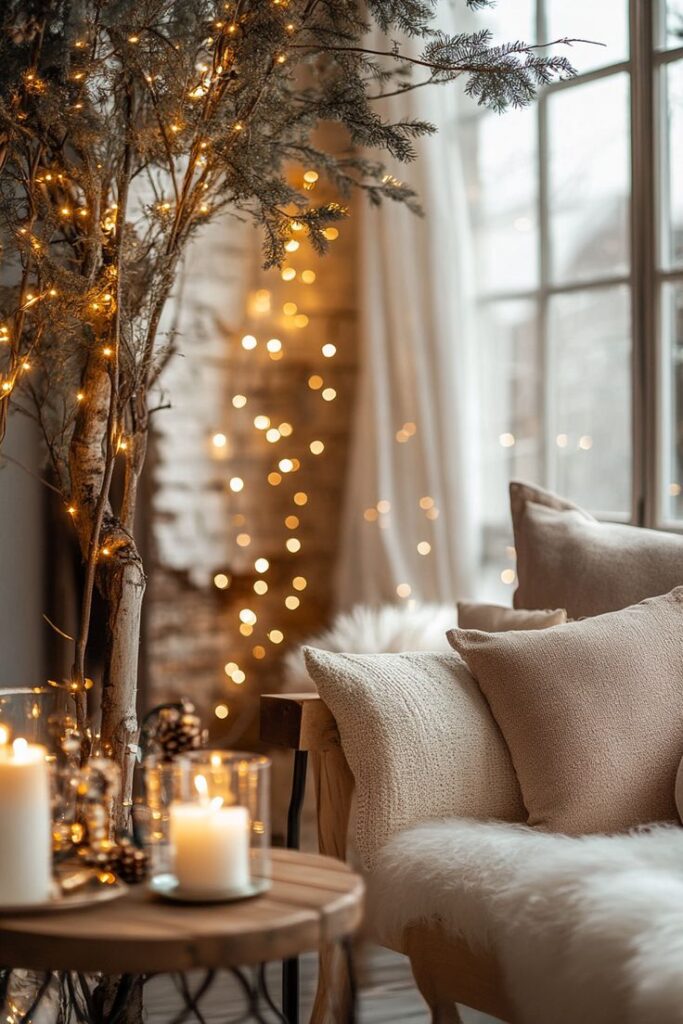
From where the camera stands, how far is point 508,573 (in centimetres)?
368

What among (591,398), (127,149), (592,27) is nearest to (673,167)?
(592,27)

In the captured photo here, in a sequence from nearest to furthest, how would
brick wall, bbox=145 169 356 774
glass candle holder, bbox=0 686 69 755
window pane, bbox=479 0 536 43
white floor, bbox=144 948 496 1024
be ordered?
glass candle holder, bbox=0 686 69 755 → white floor, bbox=144 948 496 1024 → brick wall, bbox=145 169 356 774 → window pane, bbox=479 0 536 43

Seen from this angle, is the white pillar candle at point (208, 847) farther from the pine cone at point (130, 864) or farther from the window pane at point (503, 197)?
the window pane at point (503, 197)

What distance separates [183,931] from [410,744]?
819 millimetres

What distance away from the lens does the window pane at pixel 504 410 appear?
3.74m

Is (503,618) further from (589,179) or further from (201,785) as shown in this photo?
(589,179)

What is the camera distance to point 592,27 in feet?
11.3

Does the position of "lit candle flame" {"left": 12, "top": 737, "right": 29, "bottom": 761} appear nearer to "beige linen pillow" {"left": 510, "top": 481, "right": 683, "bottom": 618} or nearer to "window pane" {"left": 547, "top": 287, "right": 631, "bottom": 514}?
"beige linen pillow" {"left": 510, "top": 481, "right": 683, "bottom": 618}

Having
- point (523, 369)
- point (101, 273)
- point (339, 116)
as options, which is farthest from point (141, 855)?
point (523, 369)

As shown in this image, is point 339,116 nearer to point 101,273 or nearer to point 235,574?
point 101,273

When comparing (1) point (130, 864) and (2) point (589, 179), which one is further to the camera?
(2) point (589, 179)

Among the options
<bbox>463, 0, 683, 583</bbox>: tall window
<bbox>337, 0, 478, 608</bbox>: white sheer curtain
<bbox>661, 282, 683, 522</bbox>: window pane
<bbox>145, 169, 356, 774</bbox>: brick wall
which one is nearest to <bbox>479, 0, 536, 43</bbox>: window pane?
<bbox>463, 0, 683, 583</bbox>: tall window

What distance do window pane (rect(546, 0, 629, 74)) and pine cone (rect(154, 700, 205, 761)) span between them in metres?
2.42

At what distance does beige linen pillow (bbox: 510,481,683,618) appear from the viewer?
242 cm
